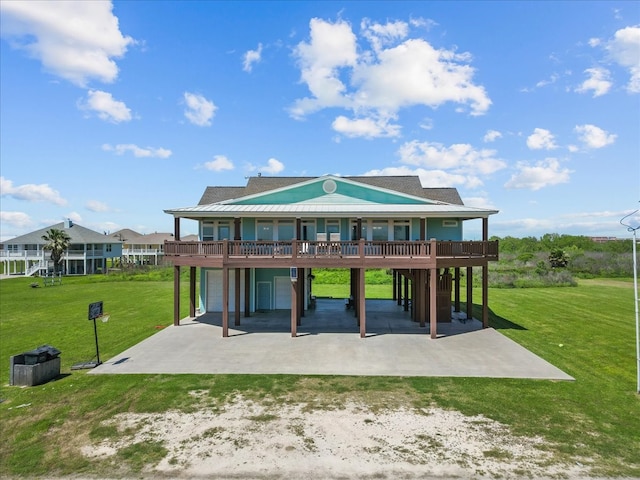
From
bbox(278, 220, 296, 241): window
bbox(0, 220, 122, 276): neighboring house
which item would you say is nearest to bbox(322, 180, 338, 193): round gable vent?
bbox(278, 220, 296, 241): window

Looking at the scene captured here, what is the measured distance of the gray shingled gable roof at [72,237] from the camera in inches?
2102

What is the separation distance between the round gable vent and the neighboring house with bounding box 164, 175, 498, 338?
2.2 inches

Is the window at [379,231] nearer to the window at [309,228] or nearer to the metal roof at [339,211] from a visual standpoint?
the metal roof at [339,211]

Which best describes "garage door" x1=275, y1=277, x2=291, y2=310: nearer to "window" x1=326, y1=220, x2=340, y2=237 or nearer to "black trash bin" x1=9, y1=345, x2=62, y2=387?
"window" x1=326, y1=220, x2=340, y2=237

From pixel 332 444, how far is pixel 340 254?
30.9ft

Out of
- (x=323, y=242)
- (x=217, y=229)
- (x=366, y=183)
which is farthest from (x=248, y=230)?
(x=366, y=183)

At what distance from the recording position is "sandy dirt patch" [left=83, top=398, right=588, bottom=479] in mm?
6344

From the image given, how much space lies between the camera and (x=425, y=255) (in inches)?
623

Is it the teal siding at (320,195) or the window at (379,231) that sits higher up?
the teal siding at (320,195)

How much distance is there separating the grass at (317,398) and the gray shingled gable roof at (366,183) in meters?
8.63

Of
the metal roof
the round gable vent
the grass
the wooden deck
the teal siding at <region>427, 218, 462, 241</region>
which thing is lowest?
the grass

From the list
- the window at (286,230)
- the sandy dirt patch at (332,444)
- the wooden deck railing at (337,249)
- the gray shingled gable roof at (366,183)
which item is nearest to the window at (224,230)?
the window at (286,230)

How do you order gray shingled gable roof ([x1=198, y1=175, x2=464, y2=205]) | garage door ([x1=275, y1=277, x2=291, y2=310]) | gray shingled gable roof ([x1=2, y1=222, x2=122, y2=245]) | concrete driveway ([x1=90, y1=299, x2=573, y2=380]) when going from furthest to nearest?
gray shingled gable roof ([x1=2, y1=222, x2=122, y2=245]) < gray shingled gable roof ([x1=198, y1=175, x2=464, y2=205]) < garage door ([x1=275, y1=277, x2=291, y2=310]) < concrete driveway ([x1=90, y1=299, x2=573, y2=380])

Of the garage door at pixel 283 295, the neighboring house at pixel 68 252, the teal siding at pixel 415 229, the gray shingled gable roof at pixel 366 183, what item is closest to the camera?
the teal siding at pixel 415 229
